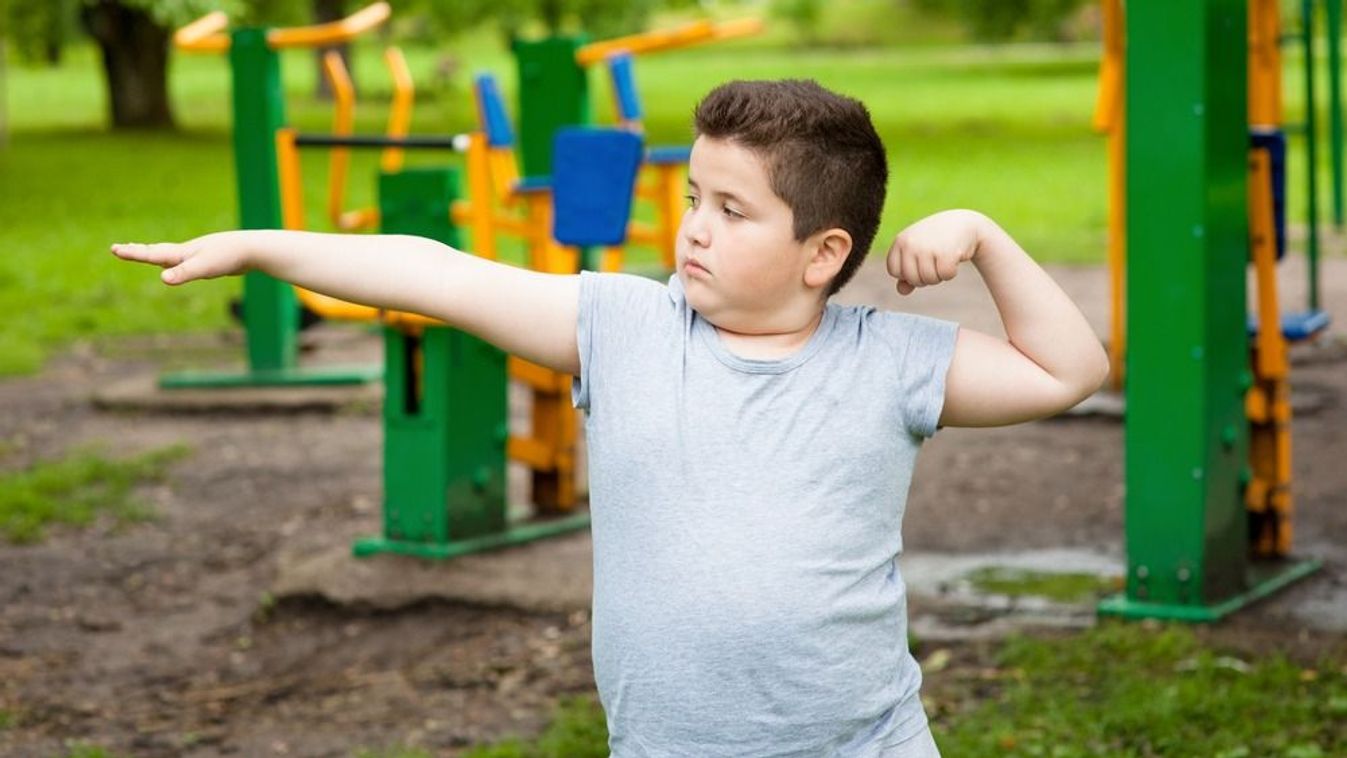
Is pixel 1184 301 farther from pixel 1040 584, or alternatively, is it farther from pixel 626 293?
pixel 626 293

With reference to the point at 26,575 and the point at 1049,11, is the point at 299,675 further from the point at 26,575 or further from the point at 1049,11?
the point at 1049,11

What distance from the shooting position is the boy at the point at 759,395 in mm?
2307

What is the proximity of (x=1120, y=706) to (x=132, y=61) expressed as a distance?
25.1 meters

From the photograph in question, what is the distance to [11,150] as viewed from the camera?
24750 millimetres

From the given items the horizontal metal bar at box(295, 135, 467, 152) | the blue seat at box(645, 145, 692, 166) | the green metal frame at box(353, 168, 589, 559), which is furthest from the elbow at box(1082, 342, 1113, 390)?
the blue seat at box(645, 145, 692, 166)

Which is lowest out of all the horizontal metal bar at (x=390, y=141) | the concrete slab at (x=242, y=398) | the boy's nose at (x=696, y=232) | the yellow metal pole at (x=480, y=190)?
the concrete slab at (x=242, y=398)

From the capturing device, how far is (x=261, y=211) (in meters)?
8.74

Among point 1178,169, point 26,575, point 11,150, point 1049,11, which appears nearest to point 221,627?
point 26,575

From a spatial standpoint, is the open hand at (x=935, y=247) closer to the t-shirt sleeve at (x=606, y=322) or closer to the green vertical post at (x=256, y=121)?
the t-shirt sleeve at (x=606, y=322)

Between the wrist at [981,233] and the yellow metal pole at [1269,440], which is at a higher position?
the wrist at [981,233]

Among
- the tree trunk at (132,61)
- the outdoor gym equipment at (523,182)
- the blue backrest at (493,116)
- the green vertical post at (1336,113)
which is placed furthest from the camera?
the tree trunk at (132,61)

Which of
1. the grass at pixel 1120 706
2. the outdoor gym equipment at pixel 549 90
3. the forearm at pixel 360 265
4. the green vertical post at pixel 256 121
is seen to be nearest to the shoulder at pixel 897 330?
the forearm at pixel 360 265

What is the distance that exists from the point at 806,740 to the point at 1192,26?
2.93 m

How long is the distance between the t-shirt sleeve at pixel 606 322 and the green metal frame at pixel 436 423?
3.40 meters
